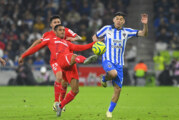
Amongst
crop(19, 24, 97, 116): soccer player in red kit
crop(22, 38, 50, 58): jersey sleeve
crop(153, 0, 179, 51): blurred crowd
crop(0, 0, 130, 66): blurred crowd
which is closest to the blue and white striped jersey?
crop(19, 24, 97, 116): soccer player in red kit

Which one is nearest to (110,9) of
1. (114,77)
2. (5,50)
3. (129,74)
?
(129,74)

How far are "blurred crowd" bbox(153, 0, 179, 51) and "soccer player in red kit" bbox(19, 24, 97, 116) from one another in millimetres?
16147

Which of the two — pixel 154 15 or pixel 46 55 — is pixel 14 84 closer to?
pixel 46 55

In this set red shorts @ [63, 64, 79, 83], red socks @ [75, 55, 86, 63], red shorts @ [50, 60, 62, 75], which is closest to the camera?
red socks @ [75, 55, 86, 63]

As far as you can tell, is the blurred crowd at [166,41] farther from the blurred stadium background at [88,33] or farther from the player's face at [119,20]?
the player's face at [119,20]

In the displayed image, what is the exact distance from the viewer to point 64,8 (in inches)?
1085

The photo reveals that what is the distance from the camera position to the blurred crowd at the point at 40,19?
2538 centimetres

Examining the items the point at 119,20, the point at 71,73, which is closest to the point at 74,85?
the point at 71,73

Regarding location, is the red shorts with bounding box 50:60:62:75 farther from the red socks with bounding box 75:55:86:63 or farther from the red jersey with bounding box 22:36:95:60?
the red socks with bounding box 75:55:86:63

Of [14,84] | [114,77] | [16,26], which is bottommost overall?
[14,84]

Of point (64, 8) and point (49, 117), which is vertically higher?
point (64, 8)

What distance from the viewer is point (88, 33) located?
2534 centimetres

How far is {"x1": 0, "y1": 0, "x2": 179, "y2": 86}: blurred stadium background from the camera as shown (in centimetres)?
2456

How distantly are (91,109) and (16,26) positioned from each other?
15.9 meters
